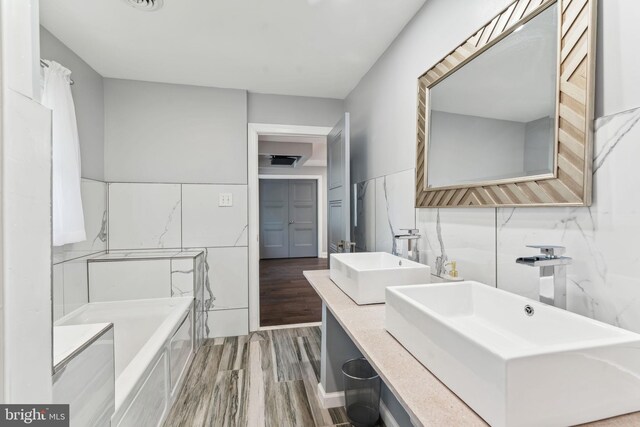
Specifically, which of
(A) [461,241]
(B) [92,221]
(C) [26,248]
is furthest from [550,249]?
(B) [92,221]

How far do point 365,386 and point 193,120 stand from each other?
2.40 m

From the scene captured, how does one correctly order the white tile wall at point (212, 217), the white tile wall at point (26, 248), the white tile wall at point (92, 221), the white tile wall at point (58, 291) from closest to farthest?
the white tile wall at point (26, 248)
the white tile wall at point (58, 291)
the white tile wall at point (92, 221)
the white tile wall at point (212, 217)

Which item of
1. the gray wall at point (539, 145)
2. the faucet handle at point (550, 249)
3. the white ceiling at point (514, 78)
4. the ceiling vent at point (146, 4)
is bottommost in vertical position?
the faucet handle at point (550, 249)

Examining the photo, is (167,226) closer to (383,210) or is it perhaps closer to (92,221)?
(92,221)

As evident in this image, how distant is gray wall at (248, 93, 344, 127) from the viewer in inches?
110

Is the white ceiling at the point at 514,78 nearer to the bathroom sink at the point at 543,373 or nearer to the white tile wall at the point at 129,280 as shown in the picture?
the bathroom sink at the point at 543,373

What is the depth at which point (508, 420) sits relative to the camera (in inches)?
20.4

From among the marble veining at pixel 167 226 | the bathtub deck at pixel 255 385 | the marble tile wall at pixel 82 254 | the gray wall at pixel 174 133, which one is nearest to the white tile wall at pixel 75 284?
the marble tile wall at pixel 82 254

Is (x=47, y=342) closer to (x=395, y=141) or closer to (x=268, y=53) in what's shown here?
(x=395, y=141)

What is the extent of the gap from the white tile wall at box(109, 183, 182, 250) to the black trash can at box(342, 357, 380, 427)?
1.79 m

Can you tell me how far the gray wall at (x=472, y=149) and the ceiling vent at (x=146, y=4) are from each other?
1542 mm

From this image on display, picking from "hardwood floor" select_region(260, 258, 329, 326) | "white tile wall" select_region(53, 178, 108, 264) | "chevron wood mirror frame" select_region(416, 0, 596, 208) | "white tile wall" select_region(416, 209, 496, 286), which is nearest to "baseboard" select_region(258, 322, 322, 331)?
"hardwood floor" select_region(260, 258, 329, 326)

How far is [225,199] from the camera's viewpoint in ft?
8.79

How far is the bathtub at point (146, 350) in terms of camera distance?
1303mm
